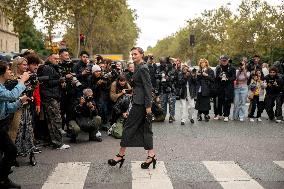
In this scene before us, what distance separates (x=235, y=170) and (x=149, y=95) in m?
1.83

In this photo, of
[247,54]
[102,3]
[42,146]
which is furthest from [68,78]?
[247,54]

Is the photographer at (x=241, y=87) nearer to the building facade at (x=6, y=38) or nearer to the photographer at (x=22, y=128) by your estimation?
the photographer at (x=22, y=128)

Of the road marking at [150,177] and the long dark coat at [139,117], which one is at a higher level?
the long dark coat at [139,117]

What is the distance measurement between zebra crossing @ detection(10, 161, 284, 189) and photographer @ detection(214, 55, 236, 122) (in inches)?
260

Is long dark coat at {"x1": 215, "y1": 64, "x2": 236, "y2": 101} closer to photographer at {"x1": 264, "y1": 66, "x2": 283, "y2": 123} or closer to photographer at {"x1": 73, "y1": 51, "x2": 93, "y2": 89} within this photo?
photographer at {"x1": 264, "y1": 66, "x2": 283, "y2": 123}

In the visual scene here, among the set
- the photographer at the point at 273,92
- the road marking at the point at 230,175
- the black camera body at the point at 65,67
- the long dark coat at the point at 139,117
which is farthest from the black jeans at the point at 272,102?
the long dark coat at the point at 139,117

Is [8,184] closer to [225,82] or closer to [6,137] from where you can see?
[6,137]

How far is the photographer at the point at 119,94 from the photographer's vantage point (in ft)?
39.1

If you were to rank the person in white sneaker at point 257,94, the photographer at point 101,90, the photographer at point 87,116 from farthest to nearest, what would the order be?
the person in white sneaker at point 257,94 → the photographer at point 101,90 → the photographer at point 87,116

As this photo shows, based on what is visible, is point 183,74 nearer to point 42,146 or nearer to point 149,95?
point 42,146

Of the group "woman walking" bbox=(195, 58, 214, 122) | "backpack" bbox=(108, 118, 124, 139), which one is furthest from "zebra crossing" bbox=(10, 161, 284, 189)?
"woman walking" bbox=(195, 58, 214, 122)

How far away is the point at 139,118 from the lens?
8086 millimetres

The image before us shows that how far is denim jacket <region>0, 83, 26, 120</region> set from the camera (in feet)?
21.3

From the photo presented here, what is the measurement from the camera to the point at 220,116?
51.5 feet
